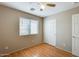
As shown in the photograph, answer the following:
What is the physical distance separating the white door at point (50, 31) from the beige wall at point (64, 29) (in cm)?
29

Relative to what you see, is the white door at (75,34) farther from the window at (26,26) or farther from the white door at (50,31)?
the window at (26,26)

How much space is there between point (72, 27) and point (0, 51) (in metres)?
2.71

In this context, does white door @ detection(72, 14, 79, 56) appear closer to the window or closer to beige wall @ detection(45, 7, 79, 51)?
beige wall @ detection(45, 7, 79, 51)

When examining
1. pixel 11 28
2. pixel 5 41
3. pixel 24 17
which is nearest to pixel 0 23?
pixel 11 28

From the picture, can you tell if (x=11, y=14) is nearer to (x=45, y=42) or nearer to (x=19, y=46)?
(x=19, y=46)

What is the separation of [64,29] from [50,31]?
3.73 ft

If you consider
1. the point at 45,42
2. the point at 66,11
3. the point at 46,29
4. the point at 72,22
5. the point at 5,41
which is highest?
the point at 66,11

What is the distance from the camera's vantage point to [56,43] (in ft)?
12.0

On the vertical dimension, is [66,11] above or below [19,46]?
above

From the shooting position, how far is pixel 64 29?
10.5 feet

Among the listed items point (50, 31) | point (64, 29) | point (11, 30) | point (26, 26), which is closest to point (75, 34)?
point (64, 29)

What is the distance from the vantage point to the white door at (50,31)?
Result: 154 inches

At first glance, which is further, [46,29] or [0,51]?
[46,29]

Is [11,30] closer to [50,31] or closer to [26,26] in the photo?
Result: [26,26]
